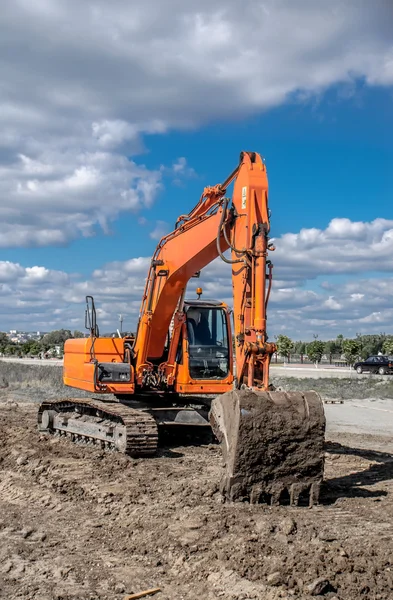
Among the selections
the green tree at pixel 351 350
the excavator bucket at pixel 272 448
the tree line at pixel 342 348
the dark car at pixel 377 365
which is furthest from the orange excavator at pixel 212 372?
the green tree at pixel 351 350

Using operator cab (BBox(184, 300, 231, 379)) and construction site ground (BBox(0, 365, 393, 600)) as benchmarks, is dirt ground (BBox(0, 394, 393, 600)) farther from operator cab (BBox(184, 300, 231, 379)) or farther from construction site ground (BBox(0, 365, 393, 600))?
operator cab (BBox(184, 300, 231, 379))

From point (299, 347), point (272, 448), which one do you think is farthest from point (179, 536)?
point (299, 347)

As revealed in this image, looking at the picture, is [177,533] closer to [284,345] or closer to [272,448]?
[272,448]

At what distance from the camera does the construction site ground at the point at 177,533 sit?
585cm

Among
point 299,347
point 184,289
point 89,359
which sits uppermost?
point 299,347

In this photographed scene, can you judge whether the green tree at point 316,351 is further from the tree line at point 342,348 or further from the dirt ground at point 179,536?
the dirt ground at point 179,536

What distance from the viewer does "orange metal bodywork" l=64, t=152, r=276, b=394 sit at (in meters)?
8.79

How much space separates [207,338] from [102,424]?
2.72m

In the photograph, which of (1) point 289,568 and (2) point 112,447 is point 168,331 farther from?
(1) point 289,568

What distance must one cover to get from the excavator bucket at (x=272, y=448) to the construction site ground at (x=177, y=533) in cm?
24

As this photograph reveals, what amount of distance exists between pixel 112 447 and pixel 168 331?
2.61 m

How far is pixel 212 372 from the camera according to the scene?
13328 mm

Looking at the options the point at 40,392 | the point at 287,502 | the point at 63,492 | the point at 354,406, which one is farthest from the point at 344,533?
the point at 40,392

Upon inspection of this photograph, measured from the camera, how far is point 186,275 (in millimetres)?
12359
